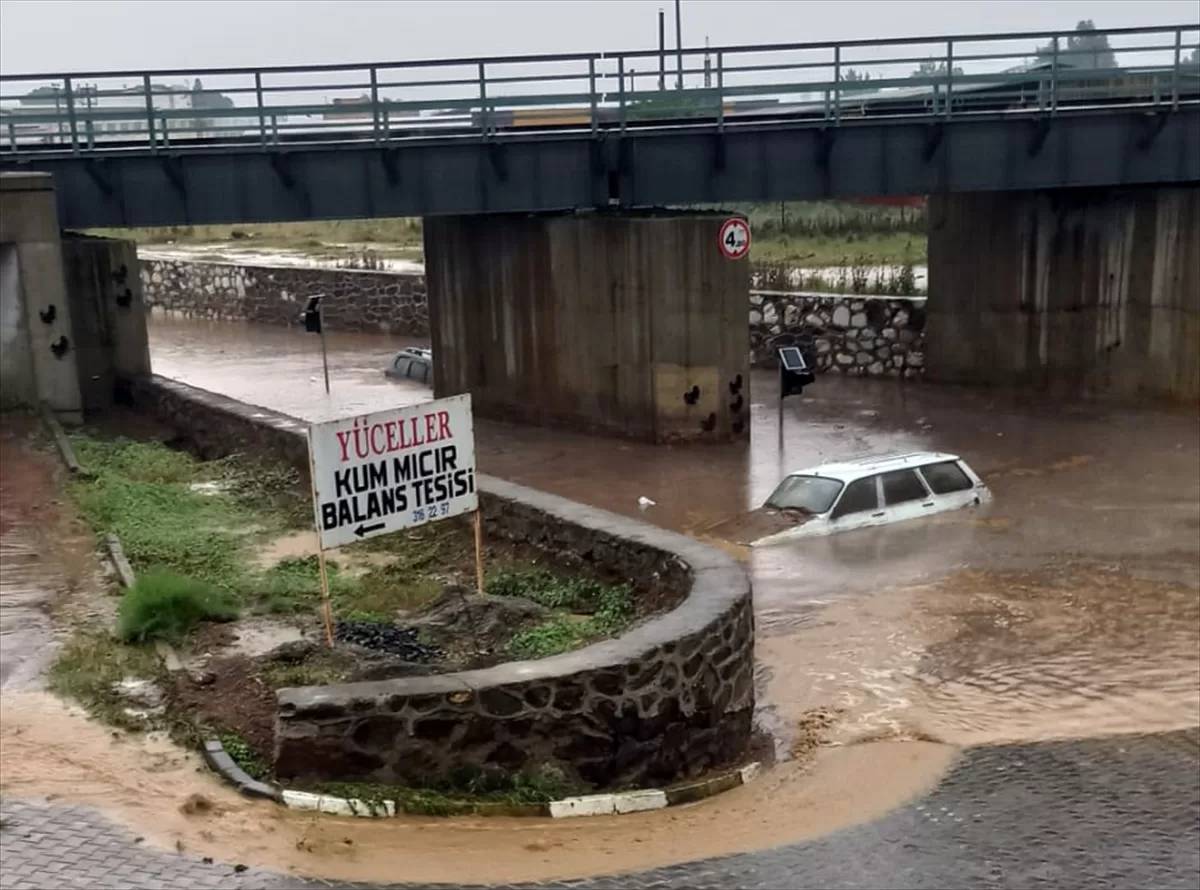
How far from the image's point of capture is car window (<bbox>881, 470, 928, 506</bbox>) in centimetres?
1742

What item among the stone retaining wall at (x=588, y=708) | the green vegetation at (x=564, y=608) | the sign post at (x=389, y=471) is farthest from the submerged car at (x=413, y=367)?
the stone retaining wall at (x=588, y=708)

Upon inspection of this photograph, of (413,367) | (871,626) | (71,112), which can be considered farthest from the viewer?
(413,367)

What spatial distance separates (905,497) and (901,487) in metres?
0.13

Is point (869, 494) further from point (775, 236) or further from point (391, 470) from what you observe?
point (775, 236)

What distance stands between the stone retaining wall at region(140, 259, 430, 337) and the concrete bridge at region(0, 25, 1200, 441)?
12.8 metres

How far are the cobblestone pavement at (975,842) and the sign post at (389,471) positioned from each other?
256 cm

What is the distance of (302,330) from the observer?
1716 inches

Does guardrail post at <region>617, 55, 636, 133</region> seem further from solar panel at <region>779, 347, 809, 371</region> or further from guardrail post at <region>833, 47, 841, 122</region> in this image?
solar panel at <region>779, 347, 809, 371</region>

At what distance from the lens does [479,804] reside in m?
7.84

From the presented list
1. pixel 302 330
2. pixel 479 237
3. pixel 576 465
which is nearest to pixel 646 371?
pixel 576 465

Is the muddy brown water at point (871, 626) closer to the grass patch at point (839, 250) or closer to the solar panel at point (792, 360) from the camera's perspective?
the solar panel at point (792, 360)

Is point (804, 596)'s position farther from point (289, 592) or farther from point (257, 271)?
point (257, 271)

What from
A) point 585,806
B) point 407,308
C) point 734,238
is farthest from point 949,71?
point 407,308

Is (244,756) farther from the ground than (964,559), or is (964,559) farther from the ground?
(244,756)
